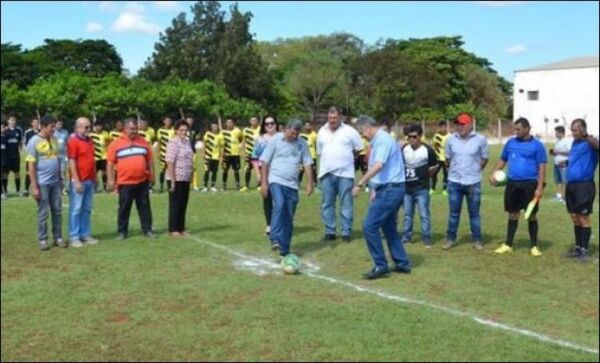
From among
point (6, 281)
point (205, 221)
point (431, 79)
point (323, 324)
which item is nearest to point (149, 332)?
point (323, 324)

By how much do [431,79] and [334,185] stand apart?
2626cm

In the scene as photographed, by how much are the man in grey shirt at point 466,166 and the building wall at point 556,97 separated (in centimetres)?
7158

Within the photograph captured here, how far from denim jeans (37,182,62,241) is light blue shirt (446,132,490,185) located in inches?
223

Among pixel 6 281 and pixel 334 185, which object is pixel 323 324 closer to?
pixel 6 281

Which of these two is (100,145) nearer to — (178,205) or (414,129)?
(178,205)

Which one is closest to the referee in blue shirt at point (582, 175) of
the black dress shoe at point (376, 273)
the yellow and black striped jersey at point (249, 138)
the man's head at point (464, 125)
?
the man's head at point (464, 125)

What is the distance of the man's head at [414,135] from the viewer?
11445mm

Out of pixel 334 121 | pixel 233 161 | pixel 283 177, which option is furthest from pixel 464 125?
pixel 233 161

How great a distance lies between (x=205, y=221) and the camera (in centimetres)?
1462

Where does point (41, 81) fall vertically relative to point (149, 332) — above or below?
above

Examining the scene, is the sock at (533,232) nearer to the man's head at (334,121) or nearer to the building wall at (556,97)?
the man's head at (334,121)

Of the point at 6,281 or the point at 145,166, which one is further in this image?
the point at 145,166

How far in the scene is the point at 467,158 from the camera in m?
11.1

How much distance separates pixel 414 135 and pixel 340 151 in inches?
46.9
